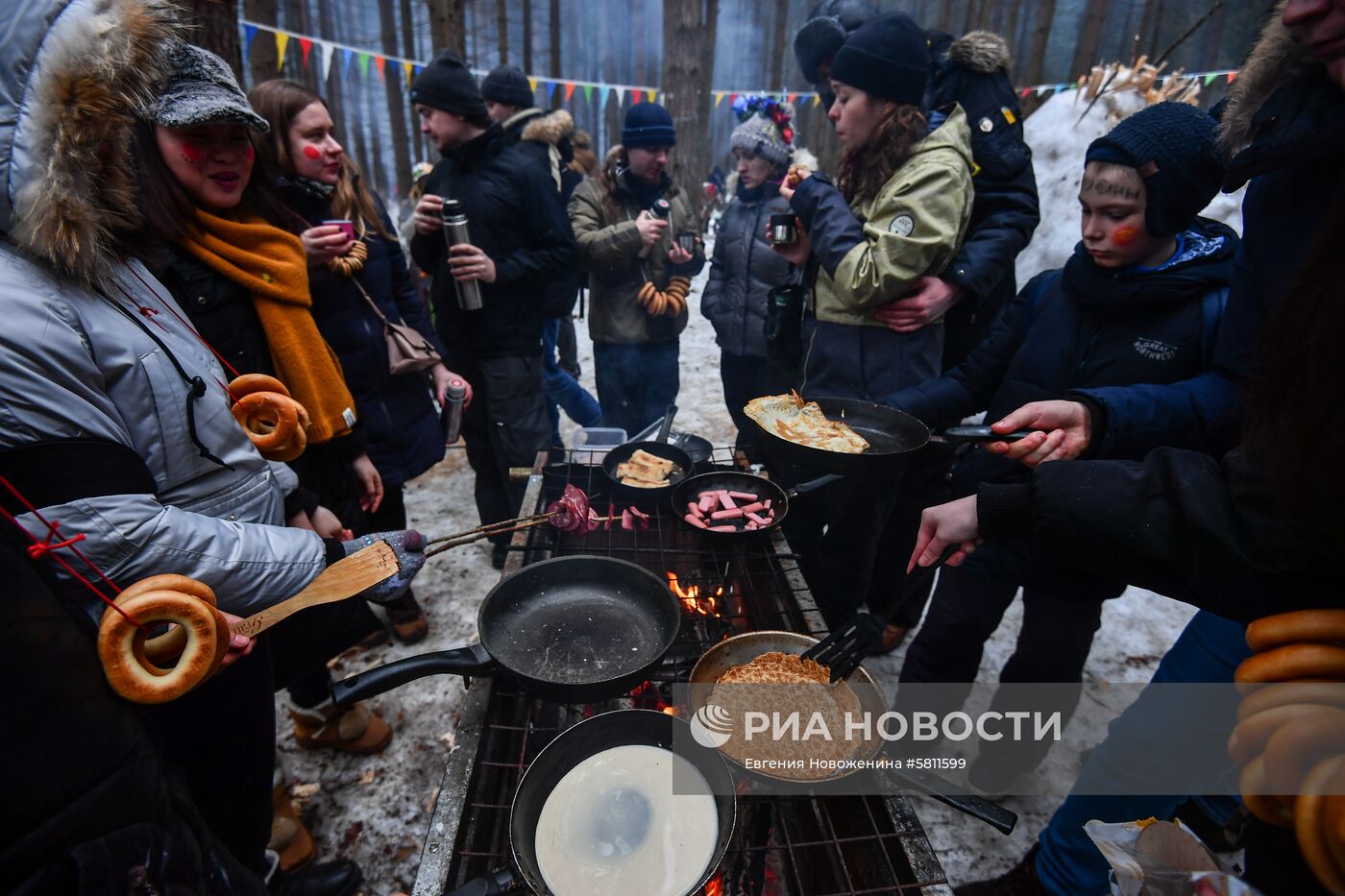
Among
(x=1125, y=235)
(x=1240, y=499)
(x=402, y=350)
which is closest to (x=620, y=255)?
(x=402, y=350)

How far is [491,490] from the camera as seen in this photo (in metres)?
4.84

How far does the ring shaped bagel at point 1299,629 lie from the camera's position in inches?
45.3

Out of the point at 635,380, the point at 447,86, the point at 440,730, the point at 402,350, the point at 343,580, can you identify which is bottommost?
the point at 440,730

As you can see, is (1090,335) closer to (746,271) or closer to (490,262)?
(746,271)

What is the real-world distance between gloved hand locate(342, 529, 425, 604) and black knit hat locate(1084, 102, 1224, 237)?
10.1ft

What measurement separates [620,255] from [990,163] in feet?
9.62

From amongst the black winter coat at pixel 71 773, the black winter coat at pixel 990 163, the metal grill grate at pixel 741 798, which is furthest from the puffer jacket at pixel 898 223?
the black winter coat at pixel 71 773

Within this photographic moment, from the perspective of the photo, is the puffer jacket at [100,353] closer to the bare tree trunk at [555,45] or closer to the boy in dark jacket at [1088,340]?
the boy in dark jacket at [1088,340]

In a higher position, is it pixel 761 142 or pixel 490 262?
pixel 761 142

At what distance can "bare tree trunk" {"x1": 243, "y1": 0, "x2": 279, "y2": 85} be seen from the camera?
199 inches

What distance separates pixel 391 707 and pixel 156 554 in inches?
94.6

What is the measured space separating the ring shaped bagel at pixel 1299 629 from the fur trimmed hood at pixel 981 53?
3.23 m

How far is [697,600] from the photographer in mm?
2848

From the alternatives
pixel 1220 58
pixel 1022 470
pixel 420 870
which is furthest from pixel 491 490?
pixel 1220 58
